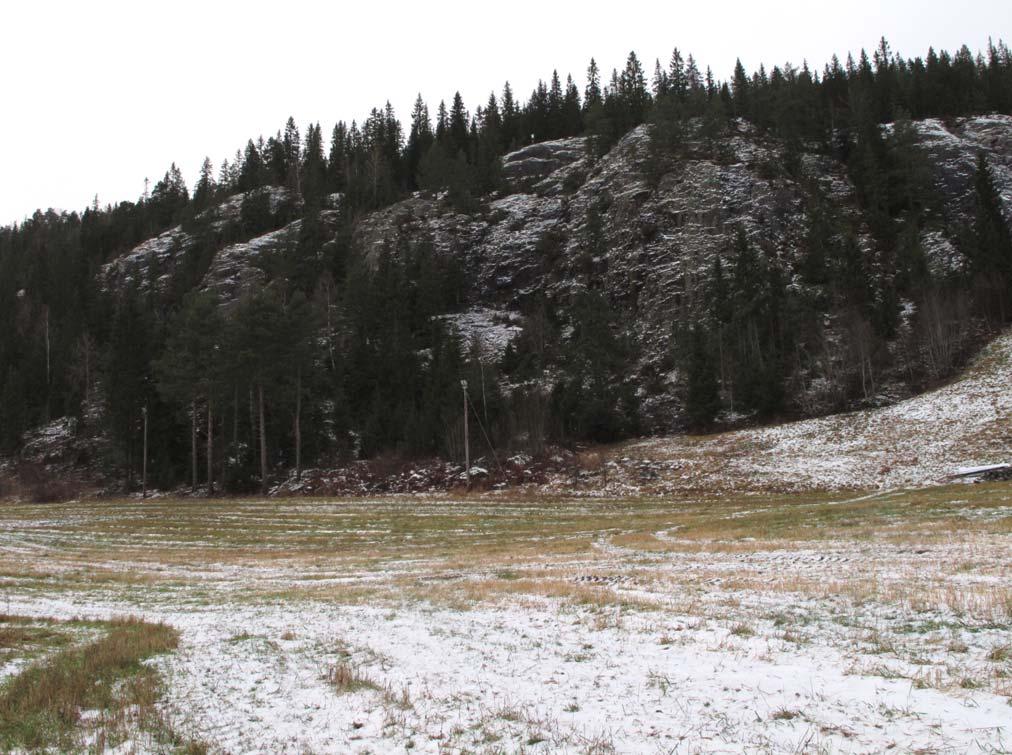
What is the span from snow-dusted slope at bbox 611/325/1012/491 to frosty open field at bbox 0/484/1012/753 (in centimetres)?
1928

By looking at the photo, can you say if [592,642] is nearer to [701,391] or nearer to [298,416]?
[298,416]

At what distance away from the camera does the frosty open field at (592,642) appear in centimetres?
552

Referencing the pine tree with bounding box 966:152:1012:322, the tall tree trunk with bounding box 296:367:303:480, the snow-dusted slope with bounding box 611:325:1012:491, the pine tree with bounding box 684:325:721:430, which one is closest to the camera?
the snow-dusted slope with bounding box 611:325:1012:491

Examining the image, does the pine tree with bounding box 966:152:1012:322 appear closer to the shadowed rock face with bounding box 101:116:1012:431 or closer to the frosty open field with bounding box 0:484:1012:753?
the shadowed rock face with bounding box 101:116:1012:431

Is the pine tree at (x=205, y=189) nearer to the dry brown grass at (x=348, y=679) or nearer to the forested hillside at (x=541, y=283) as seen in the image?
the forested hillside at (x=541, y=283)

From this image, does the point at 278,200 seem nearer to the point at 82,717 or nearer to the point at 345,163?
the point at 345,163

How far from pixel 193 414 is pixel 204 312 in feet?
31.4

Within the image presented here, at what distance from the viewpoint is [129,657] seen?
322 inches

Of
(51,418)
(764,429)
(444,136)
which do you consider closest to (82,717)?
(764,429)

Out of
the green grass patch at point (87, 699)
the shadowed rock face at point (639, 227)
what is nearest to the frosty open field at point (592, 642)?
the green grass patch at point (87, 699)

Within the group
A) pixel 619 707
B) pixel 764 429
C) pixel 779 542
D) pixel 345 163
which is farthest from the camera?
pixel 345 163

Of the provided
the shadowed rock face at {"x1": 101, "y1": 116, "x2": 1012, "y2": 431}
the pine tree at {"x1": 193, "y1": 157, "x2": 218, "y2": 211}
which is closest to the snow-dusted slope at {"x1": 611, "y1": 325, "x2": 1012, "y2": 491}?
the shadowed rock face at {"x1": 101, "y1": 116, "x2": 1012, "y2": 431}

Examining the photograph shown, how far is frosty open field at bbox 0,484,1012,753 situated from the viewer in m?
5.52

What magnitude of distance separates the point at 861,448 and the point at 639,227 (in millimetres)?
51371
